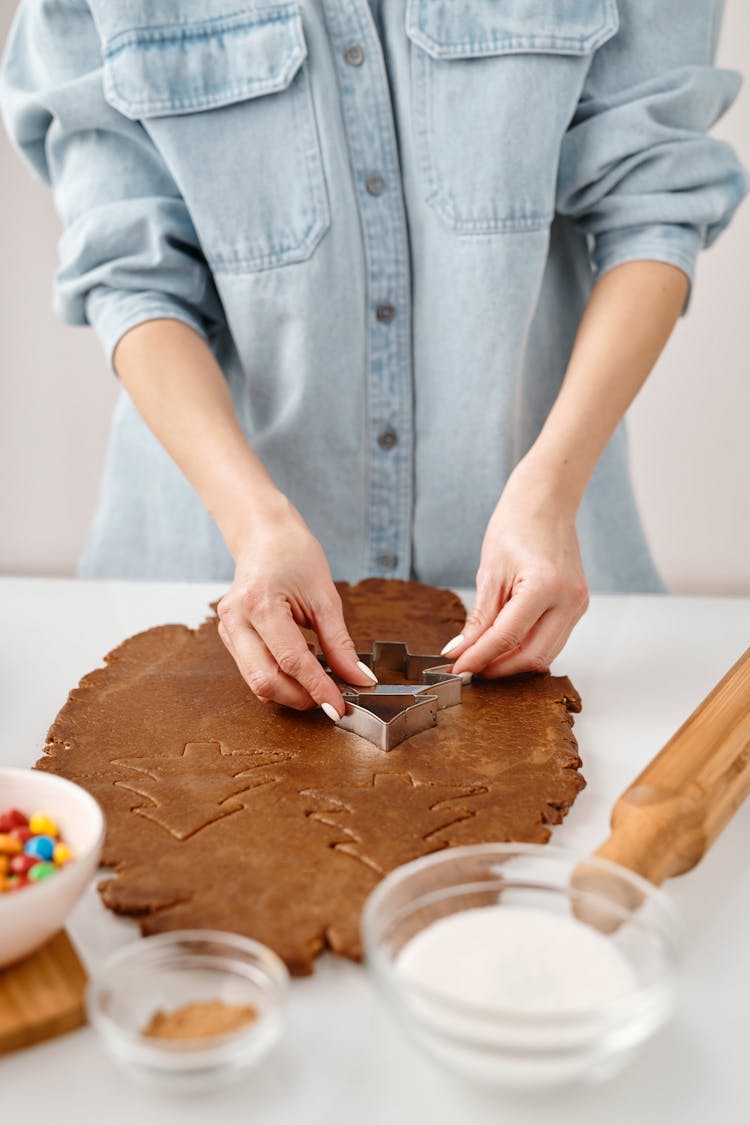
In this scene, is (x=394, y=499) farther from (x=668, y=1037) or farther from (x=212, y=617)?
(x=668, y=1037)

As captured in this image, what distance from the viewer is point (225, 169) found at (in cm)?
128

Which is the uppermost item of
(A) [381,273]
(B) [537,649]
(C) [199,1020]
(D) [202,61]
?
(D) [202,61]

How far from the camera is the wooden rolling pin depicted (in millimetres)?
669

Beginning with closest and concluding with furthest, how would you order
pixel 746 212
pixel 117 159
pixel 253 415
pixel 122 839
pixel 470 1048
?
1. pixel 470 1048
2. pixel 122 839
3. pixel 117 159
4. pixel 253 415
5. pixel 746 212

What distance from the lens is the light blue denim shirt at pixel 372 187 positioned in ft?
4.14

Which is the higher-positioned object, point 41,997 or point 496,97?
point 496,97

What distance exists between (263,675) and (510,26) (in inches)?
32.3

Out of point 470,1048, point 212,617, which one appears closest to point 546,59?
point 212,617

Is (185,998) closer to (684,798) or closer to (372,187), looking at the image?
(684,798)

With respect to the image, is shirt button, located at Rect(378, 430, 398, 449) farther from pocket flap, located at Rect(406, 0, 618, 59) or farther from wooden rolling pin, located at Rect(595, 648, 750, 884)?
wooden rolling pin, located at Rect(595, 648, 750, 884)

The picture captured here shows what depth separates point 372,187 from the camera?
51.7 inches

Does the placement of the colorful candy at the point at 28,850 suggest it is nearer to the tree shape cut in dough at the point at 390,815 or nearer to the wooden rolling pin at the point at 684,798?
the tree shape cut in dough at the point at 390,815

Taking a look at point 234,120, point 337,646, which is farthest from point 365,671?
point 234,120

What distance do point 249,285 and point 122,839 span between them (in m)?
0.78
